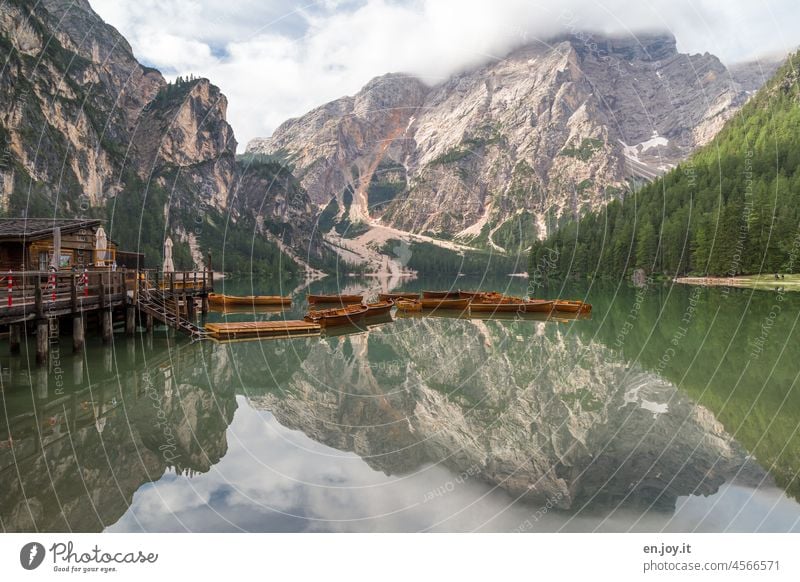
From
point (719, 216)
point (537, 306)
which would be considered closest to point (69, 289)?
point (537, 306)

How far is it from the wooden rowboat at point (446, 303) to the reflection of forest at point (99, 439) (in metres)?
31.6

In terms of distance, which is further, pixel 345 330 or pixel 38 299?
pixel 345 330

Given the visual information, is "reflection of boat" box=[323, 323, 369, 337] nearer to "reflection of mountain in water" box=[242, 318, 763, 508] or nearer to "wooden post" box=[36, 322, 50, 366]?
"reflection of mountain in water" box=[242, 318, 763, 508]

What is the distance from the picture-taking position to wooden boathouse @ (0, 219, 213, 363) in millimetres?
18562

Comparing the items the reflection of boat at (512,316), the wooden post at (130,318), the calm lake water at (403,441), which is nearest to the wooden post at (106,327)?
the calm lake water at (403,441)

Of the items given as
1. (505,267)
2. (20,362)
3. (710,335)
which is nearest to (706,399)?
(710,335)

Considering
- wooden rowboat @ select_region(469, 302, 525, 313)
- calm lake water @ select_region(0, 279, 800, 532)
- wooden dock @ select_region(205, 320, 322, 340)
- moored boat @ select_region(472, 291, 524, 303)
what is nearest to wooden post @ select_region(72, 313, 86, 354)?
calm lake water @ select_region(0, 279, 800, 532)

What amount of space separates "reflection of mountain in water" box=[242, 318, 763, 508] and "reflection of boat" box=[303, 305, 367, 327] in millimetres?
9120

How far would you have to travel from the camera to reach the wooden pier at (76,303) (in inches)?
715

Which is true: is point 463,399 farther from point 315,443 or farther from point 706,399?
point 706,399

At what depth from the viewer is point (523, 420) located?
13.6 metres

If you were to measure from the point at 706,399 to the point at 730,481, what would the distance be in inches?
250

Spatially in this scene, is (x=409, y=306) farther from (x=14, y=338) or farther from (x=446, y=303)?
(x=14, y=338)
